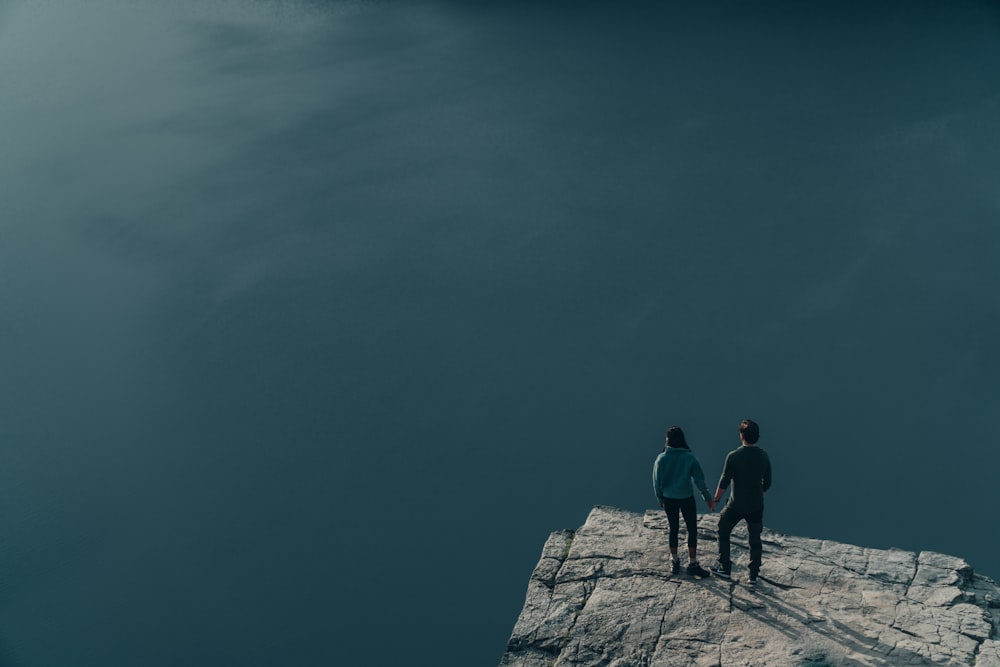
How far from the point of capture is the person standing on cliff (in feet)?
27.5

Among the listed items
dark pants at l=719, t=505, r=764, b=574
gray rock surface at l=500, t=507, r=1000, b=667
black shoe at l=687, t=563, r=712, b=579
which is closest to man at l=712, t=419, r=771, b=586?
dark pants at l=719, t=505, r=764, b=574

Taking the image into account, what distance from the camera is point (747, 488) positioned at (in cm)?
843

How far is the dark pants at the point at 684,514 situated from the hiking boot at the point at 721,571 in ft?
1.06

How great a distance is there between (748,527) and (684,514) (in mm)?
509

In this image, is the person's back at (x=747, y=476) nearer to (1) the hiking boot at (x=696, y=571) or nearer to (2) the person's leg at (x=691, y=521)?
(2) the person's leg at (x=691, y=521)

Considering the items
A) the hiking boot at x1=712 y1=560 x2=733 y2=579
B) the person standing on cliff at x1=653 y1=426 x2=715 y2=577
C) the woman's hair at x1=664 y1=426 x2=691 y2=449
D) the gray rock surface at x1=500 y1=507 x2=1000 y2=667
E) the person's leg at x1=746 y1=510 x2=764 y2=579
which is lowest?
the gray rock surface at x1=500 y1=507 x2=1000 y2=667

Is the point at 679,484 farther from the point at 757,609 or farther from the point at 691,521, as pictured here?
the point at 757,609

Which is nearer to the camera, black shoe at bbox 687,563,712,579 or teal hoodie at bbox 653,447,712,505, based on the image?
teal hoodie at bbox 653,447,712,505

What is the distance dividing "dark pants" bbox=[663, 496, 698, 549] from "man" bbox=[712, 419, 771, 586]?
8.5 inches

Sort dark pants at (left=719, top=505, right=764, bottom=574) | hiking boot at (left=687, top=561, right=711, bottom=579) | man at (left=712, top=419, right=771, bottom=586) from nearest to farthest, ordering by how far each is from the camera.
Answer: man at (left=712, top=419, right=771, bottom=586) < dark pants at (left=719, top=505, right=764, bottom=574) < hiking boot at (left=687, top=561, right=711, bottom=579)

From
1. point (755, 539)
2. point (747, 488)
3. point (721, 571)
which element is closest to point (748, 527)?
point (755, 539)

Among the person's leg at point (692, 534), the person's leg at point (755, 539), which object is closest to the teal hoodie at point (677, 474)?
the person's leg at point (692, 534)

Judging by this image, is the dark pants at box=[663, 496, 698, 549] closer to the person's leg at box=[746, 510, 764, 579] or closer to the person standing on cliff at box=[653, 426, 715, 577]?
the person standing on cliff at box=[653, 426, 715, 577]

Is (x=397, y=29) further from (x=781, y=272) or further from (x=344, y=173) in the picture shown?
(x=781, y=272)
